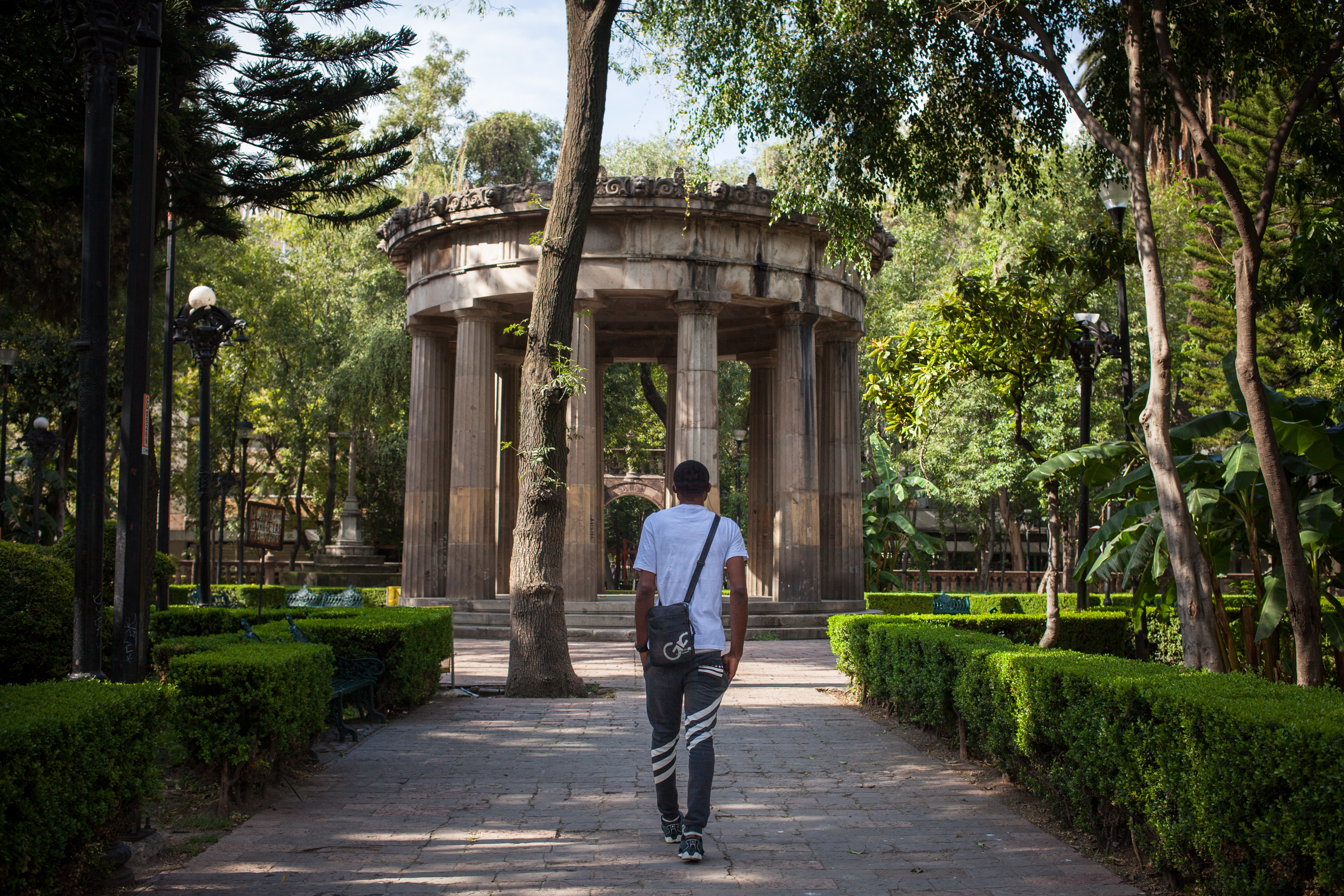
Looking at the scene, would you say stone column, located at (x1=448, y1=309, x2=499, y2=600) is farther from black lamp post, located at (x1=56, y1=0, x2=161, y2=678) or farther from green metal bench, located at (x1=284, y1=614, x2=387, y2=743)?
black lamp post, located at (x1=56, y1=0, x2=161, y2=678)

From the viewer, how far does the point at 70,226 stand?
63.2 feet

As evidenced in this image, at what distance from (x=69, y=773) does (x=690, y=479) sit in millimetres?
3301

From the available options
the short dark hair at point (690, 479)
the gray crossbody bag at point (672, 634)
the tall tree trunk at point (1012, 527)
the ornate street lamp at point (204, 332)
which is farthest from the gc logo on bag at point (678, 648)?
the tall tree trunk at point (1012, 527)

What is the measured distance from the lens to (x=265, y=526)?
1951 inches

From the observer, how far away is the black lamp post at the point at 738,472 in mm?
36781

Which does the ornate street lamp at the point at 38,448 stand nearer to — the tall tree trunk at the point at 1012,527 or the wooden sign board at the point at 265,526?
the wooden sign board at the point at 265,526

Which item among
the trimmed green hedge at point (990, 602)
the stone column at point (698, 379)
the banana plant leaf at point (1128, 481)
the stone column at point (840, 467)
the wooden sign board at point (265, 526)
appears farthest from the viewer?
the wooden sign board at point (265, 526)

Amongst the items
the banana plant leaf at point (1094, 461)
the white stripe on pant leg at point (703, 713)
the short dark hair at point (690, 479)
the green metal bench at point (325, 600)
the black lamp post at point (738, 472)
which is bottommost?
the green metal bench at point (325, 600)

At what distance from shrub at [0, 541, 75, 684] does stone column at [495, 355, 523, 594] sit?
18406 millimetres

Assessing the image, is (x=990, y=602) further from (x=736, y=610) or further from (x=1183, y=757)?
(x=1183, y=757)

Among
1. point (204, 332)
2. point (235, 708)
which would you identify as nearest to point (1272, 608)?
point (235, 708)

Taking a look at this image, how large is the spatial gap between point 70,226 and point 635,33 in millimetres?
12366

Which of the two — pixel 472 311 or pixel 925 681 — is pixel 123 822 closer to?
pixel 925 681

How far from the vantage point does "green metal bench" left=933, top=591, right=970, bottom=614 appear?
17.2 m
